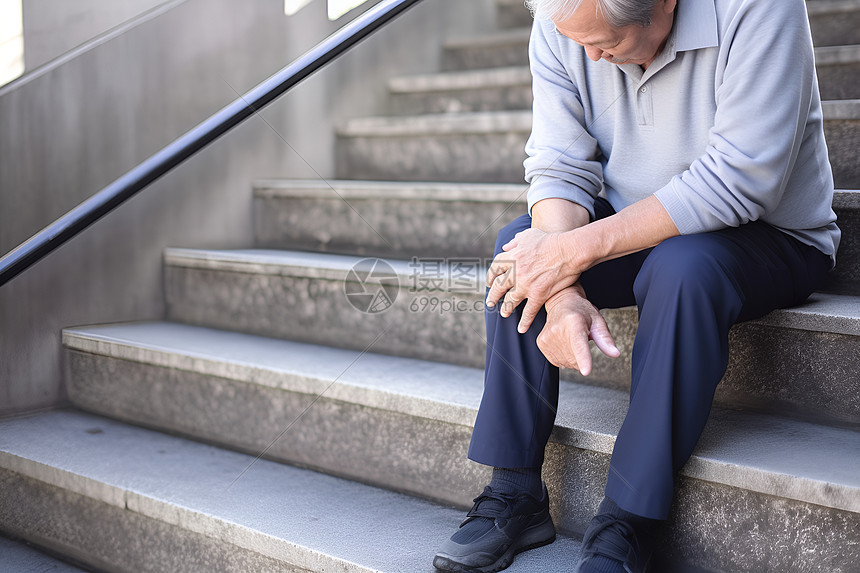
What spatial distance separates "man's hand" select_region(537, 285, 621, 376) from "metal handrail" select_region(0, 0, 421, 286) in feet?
2.39

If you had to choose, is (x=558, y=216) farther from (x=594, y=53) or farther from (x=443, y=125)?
(x=443, y=125)

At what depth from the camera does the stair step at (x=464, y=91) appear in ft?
6.66

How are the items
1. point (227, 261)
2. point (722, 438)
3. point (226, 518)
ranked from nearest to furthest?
point (722, 438) < point (226, 518) < point (227, 261)

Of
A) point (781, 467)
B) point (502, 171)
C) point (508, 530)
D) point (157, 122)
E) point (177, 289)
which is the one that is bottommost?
point (508, 530)

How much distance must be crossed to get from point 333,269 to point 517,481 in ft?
2.22

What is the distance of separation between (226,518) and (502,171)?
1.08m

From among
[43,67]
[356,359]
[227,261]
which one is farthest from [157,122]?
[356,359]

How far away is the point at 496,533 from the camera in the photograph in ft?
3.20

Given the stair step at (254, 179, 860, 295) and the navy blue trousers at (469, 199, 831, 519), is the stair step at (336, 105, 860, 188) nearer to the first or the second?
the stair step at (254, 179, 860, 295)

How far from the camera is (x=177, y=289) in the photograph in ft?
5.88

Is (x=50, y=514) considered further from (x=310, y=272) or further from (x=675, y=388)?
(x=675, y=388)

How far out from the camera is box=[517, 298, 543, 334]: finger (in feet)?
3.28

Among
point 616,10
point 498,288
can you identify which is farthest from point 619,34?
point 498,288

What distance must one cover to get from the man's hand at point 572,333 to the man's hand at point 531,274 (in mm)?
21
